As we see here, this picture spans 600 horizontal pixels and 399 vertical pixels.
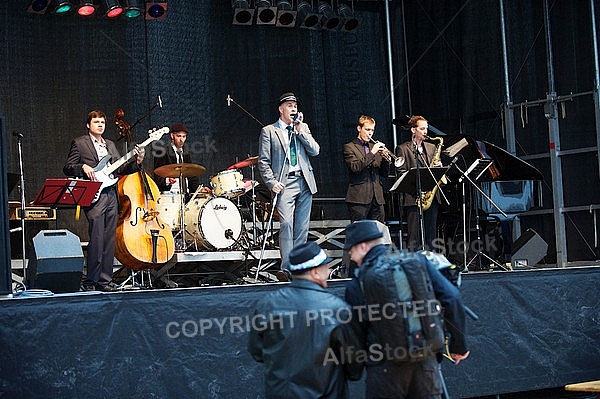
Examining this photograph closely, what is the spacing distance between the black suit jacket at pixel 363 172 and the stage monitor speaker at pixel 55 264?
3025 millimetres

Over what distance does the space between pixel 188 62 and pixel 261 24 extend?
1.05 metres

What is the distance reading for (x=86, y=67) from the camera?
40.7ft

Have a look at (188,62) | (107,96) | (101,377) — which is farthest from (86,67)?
(101,377)

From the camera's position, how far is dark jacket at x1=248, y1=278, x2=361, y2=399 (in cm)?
498

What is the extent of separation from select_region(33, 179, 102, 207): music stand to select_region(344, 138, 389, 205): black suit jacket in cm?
268

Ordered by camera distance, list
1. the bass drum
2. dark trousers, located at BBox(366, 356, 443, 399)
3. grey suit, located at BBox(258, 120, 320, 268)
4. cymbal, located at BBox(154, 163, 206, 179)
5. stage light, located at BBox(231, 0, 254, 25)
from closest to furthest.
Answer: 1. dark trousers, located at BBox(366, 356, 443, 399)
2. grey suit, located at BBox(258, 120, 320, 268)
3. cymbal, located at BBox(154, 163, 206, 179)
4. the bass drum
5. stage light, located at BBox(231, 0, 254, 25)

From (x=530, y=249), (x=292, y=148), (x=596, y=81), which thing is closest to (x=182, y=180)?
(x=292, y=148)

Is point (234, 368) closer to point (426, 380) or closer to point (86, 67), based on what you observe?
point (426, 380)

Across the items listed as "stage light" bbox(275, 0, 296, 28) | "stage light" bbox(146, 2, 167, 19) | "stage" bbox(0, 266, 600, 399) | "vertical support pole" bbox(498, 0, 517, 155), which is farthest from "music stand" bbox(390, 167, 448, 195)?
"stage light" bbox(146, 2, 167, 19)

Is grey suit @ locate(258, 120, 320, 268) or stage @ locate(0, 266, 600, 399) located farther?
grey suit @ locate(258, 120, 320, 268)

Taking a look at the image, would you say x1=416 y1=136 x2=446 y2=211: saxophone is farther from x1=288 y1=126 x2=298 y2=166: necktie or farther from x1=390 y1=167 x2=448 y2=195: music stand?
x1=288 y1=126 x2=298 y2=166: necktie

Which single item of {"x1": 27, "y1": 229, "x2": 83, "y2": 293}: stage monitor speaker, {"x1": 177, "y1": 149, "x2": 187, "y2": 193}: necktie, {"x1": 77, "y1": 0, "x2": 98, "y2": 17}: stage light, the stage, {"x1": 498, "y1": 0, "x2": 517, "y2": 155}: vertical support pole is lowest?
the stage

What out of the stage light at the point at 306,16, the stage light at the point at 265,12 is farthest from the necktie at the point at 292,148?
the stage light at the point at 306,16

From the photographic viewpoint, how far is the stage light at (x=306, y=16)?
12648 millimetres
